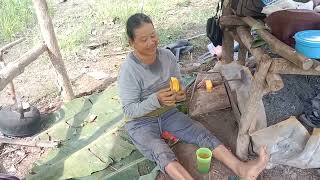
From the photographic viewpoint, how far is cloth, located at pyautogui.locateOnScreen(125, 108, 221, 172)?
112 inches

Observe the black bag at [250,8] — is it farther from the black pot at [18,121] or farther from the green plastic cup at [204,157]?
the black pot at [18,121]

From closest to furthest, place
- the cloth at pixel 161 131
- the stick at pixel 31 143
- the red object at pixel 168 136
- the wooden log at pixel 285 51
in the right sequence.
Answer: the wooden log at pixel 285 51, the cloth at pixel 161 131, the red object at pixel 168 136, the stick at pixel 31 143

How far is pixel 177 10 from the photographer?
6793mm

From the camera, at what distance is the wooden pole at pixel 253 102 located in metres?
2.52

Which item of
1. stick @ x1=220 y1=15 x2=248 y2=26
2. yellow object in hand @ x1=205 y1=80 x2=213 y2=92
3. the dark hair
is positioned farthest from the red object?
stick @ x1=220 y1=15 x2=248 y2=26

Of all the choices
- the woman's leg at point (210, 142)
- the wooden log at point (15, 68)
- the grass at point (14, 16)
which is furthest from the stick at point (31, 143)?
the grass at point (14, 16)

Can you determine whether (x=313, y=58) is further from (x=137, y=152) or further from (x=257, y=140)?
(x=137, y=152)

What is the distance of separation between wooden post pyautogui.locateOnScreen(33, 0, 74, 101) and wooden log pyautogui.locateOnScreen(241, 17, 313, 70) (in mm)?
2421

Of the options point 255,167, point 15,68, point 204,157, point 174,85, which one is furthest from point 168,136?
point 15,68

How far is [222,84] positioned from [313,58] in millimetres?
1309

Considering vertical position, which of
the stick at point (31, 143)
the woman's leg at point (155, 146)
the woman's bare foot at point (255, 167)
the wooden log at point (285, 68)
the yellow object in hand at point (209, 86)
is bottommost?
the stick at point (31, 143)

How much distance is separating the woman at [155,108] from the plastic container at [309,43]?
2.53 ft

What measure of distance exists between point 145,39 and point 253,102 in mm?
933

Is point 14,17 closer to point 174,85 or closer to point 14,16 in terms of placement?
point 14,16
